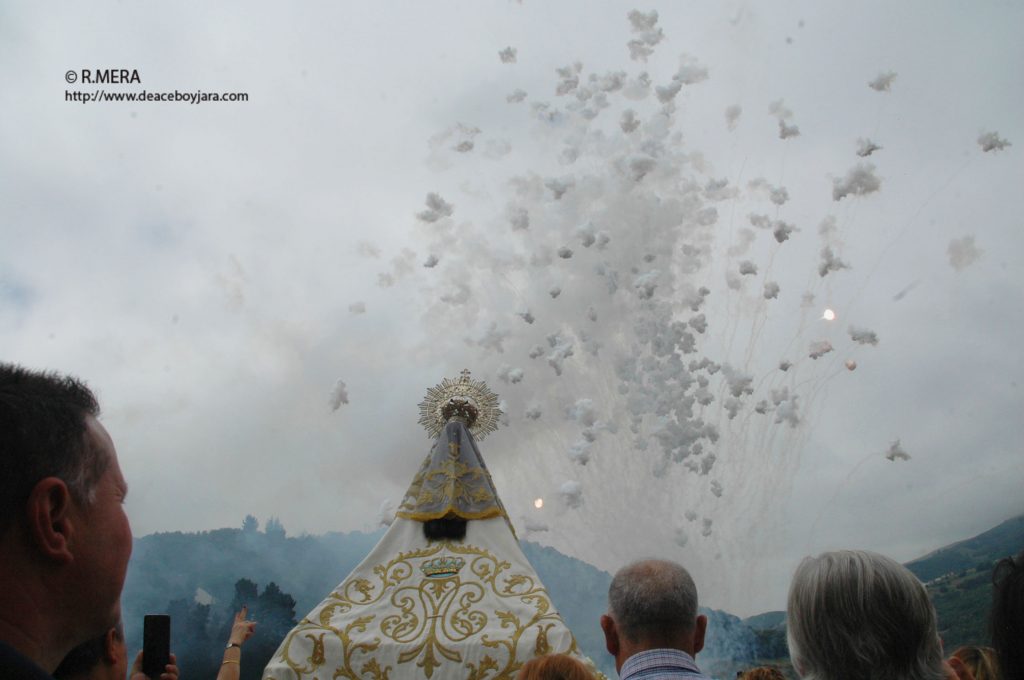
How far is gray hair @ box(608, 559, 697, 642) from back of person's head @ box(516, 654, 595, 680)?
275mm

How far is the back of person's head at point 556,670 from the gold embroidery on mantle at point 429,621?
80.4 inches

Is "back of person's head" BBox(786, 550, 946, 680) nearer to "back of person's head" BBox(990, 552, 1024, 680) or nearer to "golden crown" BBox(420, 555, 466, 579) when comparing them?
"back of person's head" BBox(990, 552, 1024, 680)

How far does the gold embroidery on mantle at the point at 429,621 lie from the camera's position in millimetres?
5000

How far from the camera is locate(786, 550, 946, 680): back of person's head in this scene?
225 cm

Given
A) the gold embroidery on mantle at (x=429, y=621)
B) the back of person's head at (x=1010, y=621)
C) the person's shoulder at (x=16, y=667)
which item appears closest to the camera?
the person's shoulder at (x=16, y=667)

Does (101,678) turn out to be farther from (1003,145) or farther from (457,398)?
(1003,145)

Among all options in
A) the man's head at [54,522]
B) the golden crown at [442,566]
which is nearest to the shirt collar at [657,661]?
the man's head at [54,522]

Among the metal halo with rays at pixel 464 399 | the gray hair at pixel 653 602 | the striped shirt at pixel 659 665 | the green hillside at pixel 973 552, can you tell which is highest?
the metal halo with rays at pixel 464 399

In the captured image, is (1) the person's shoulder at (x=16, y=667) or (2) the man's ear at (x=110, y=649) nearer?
(1) the person's shoulder at (x=16, y=667)

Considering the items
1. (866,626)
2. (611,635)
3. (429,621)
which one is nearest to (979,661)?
(866,626)

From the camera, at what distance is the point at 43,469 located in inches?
51.4

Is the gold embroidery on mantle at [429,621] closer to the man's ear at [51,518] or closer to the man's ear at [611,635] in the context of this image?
the man's ear at [611,635]

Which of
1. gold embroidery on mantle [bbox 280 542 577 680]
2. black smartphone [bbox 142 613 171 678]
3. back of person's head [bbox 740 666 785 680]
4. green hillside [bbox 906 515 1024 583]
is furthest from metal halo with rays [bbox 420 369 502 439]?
green hillside [bbox 906 515 1024 583]

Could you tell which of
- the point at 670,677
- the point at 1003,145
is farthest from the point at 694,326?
the point at 670,677
